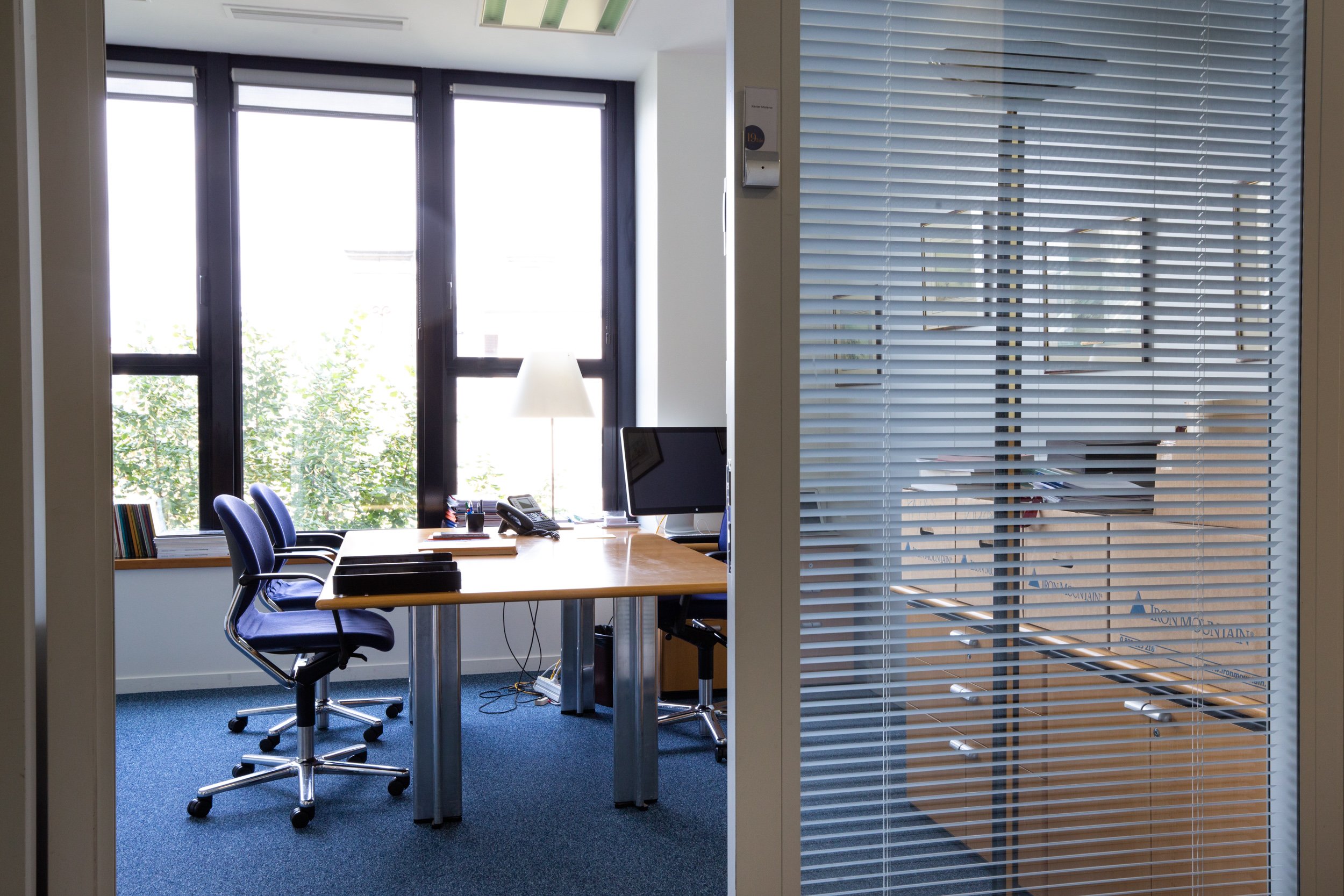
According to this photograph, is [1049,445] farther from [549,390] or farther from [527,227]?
[527,227]

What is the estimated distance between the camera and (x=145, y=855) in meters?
2.72

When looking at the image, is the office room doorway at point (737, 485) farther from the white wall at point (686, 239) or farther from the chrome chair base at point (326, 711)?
the white wall at point (686, 239)

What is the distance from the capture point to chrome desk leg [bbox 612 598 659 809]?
310 cm

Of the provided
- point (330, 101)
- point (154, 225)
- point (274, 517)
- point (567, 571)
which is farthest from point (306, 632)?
point (330, 101)

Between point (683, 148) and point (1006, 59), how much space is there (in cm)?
337

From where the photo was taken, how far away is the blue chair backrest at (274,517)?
4.03m

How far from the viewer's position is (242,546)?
3.15 m

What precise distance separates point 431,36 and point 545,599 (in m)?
2.99

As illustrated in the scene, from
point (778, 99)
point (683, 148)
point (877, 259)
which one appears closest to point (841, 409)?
point (877, 259)

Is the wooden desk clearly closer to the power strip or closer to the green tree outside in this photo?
the power strip

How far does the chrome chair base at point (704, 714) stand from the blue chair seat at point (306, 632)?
122 centimetres

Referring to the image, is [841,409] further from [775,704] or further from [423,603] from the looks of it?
[423,603]

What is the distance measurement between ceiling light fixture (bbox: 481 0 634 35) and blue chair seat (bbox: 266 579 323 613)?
259 cm

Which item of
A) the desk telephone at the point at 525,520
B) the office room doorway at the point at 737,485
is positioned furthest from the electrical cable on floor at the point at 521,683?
the office room doorway at the point at 737,485
